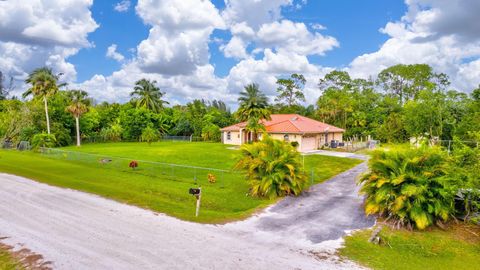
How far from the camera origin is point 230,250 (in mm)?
9867

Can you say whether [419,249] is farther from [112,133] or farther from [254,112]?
[112,133]

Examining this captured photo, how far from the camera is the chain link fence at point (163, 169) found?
2150 cm

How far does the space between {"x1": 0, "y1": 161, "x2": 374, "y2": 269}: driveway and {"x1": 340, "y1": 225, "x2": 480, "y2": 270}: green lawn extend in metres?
0.73

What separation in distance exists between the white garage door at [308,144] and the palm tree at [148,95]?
39581 mm

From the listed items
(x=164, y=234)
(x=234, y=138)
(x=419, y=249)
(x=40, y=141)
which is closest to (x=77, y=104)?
(x=40, y=141)

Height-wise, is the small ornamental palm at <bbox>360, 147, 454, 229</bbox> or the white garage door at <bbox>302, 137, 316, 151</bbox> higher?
the white garage door at <bbox>302, 137, 316, 151</bbox>

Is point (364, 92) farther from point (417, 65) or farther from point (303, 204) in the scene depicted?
point (303, 204)

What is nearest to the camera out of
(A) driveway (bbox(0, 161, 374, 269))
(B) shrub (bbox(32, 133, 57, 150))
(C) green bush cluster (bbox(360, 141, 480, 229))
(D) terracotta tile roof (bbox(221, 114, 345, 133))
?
(A) driveway (bbox(0, 161, 374, 269))

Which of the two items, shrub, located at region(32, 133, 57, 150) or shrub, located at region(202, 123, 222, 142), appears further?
shrub, located at region(202, 123, 222, 142)

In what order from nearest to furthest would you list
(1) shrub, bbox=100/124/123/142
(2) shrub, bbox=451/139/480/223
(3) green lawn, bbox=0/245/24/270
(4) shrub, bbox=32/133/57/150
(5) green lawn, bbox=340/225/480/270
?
(3) green lawn, bbox=0/245/24/270
(5) green lawn, bbox=340/225/480/270
(2) shrub, bbox=451/139/480/223
(4) shrub, bbox=32/133/57/150
(1) shrub, bbox=100/124/123/142

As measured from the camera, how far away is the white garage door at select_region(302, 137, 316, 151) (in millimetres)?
39381

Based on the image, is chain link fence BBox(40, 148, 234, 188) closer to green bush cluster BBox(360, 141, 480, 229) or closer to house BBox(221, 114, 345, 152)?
green bush cluster BBox(360, 141, 480, 229)

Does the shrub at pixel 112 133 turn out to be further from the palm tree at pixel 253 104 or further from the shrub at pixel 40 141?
the palm tree at pixel 253 104

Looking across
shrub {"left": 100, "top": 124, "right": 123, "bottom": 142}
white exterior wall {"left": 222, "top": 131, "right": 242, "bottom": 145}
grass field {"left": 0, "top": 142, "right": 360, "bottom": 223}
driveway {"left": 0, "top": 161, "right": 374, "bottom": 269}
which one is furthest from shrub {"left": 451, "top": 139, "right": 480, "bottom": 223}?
shrub {"left": 100, "top": 124, "right": 123, "bottom": 142}
